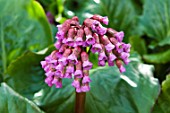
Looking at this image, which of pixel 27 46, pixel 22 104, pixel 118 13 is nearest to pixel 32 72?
pixel 27 46

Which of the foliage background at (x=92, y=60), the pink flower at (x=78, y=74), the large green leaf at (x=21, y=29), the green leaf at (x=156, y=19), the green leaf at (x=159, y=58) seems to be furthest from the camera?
the green leaf at (x=156, y=19)

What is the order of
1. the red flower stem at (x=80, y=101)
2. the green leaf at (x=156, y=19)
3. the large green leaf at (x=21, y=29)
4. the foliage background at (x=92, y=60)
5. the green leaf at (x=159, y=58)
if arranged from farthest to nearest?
1. the green leaf at (x=156, y=19)
2. the green leaf at (x=159, y=58)
3. the large green leaf at (x=21, y=29)
4. the foliage background at (x=92, y=60)
5. the red flower stem at (x=80, y=101)

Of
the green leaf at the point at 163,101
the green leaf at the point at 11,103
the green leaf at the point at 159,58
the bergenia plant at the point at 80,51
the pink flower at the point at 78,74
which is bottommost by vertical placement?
the green leaf at the point at 163,101

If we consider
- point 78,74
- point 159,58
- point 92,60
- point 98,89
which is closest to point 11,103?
point 78,74

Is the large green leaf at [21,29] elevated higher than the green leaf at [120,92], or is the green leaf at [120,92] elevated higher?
the large green leaf at [21,29]

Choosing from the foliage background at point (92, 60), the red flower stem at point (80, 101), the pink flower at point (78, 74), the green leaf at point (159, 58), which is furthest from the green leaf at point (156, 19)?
the pink flower at point (78, 74)

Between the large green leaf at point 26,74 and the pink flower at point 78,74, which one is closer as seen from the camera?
the pink flower at point 78,74

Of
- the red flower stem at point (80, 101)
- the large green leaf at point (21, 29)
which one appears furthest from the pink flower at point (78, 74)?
the large green leaf at point (21, 29)

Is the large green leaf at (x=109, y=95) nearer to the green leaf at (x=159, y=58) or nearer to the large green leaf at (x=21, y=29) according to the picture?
the large green leaf at (x=21, y=29)
